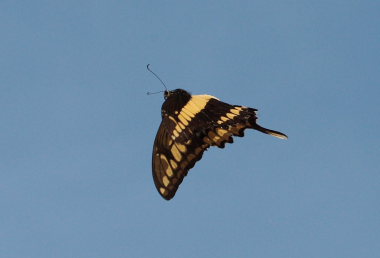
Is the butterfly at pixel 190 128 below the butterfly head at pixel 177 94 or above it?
below

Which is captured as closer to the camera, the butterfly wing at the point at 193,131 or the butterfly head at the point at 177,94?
the butterfly wing at the point at 193,131

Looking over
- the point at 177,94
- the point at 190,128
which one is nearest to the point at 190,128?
the point at 190,128

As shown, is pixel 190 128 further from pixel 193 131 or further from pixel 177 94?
pixel 177 94

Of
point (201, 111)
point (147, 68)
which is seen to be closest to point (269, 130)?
point (201, 111)

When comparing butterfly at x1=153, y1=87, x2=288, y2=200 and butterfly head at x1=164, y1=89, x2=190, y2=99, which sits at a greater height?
butterfly head at x1=164, y1=89, x2=190, y2=99

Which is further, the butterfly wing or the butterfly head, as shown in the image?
the butterfly head

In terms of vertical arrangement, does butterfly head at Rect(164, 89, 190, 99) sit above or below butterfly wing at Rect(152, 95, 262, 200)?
above

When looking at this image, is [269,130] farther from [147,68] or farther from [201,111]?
[147,68]
